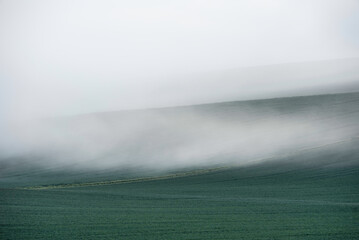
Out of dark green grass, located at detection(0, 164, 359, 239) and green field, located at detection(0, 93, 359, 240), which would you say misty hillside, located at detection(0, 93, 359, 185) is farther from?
dark green grass, located at detection(0, 164, 359, 239)

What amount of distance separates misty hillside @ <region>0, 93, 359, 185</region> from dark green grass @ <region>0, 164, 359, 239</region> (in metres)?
2.59

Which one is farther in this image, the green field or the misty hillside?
the misty hillside

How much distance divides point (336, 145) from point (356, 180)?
4.05 m

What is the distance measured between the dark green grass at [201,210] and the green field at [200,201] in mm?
13

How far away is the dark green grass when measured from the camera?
21.3 ft

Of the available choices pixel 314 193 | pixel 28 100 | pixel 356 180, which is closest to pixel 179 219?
pixel 314 193

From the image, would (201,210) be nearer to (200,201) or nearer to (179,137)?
(200,201)

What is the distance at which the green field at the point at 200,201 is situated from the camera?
6.60m

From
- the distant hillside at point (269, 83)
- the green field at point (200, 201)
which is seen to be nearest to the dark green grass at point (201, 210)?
the green field at point (200, 201)

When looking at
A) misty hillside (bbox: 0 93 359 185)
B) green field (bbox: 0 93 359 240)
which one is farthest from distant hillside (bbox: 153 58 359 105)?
green field (bbox: 0 93 359 240)

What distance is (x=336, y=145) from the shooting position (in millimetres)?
15094

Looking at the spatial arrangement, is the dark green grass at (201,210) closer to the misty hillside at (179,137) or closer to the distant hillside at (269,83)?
the misty hillside at (179,137)

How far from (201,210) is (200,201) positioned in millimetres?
1008

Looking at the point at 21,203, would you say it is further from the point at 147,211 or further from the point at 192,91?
the point at 192,91
